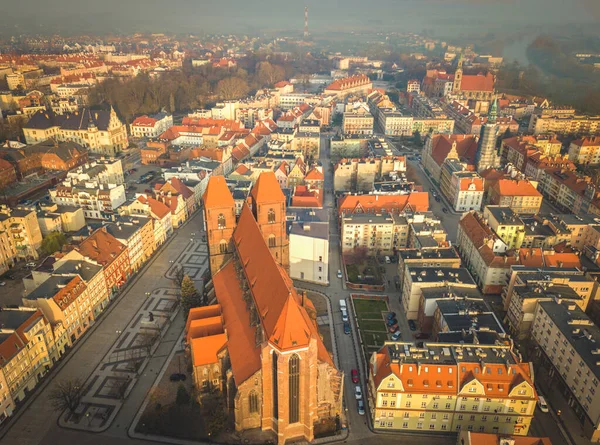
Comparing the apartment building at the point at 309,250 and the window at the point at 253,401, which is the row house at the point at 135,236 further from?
the window at the point at 253,401

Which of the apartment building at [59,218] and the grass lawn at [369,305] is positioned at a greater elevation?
the apartment building at [59,218]

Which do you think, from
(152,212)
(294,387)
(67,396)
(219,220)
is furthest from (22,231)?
(294,387)

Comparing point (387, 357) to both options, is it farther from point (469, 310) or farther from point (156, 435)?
point (156, 435)

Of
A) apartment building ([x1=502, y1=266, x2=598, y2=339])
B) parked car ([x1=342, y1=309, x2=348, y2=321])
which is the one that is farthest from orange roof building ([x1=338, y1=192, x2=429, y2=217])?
parked car ([x1=342, y1=309, x2=348, y2=321])

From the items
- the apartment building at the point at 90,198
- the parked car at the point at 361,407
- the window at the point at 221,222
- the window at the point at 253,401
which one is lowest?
the parked car at the point at 361,407

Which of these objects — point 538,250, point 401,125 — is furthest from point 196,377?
point 401,125

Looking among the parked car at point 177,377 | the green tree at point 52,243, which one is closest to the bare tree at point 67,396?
the parked car at point 177,377

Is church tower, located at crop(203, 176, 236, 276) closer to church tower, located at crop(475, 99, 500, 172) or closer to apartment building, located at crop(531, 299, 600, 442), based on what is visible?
apartment building, located at crop(531, 299, 600, 442)

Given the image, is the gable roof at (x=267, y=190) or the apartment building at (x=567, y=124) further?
the apartment building at (x=567, y=124)
